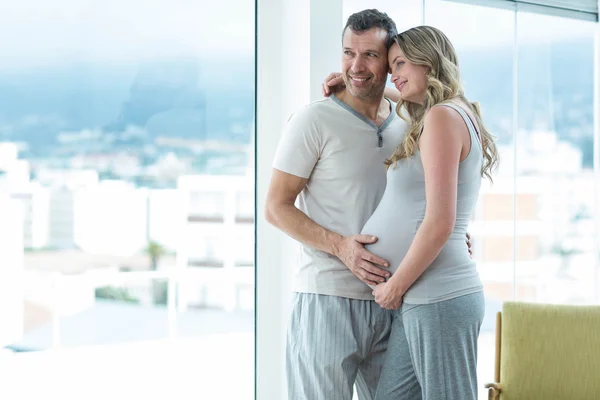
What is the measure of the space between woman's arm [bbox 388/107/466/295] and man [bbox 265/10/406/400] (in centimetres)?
27

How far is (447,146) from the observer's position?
5.41 feet

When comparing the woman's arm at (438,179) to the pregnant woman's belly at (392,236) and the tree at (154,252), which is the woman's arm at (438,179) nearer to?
the pregnant woman's belly at (392,236)

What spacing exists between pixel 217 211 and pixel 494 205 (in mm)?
1378

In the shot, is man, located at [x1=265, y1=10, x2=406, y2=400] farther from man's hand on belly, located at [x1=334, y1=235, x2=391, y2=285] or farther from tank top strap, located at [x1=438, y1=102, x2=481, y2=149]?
tank top strap, located at [x1=438, y1=102, x2=481, y2=149]

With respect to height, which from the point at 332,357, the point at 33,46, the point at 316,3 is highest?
the point at 316,3

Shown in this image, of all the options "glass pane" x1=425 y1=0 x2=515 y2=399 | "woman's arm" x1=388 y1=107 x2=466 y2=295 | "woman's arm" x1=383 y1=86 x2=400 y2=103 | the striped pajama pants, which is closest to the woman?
"woman's arm" x1=388 y1=107 x2=466 y2=295

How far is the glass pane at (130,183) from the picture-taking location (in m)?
2.26

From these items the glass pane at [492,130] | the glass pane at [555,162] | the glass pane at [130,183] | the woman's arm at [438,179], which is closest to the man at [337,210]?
the woman's arm at [438,179]

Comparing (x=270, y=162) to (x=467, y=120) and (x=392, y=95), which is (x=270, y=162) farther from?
(x=467, y=120)

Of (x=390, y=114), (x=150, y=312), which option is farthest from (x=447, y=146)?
(x=150, y=312)

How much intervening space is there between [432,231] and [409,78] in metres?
0.44

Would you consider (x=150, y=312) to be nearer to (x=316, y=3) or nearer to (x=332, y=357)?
(x=332, y=357)

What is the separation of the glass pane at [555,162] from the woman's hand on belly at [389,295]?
5.43ft

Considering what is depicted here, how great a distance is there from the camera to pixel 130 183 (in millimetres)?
2428
